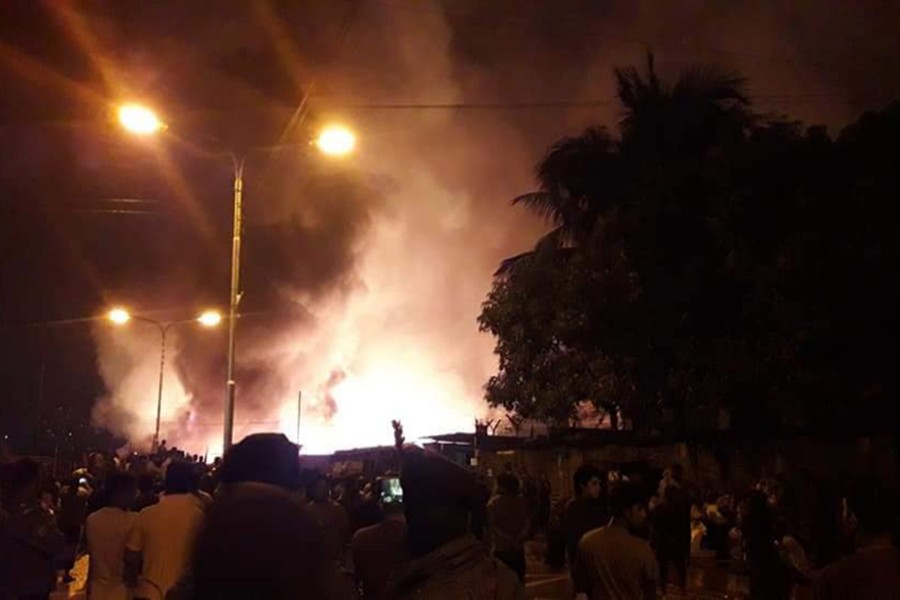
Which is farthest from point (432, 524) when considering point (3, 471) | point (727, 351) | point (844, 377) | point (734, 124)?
point (734, 124)

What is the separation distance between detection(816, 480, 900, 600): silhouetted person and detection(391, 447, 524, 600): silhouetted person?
204cm

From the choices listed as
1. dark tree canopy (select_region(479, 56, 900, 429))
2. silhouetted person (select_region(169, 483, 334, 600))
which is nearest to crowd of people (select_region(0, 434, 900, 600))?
silhouetted person (select_region(169, 483, 334, 600))

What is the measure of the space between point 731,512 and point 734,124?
1024cm

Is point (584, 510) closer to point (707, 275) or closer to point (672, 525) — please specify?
point (672, 525)

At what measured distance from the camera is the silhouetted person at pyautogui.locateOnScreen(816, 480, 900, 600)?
12.9 ft

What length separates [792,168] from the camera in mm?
18625

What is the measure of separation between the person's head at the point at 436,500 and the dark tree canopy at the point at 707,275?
594 inches

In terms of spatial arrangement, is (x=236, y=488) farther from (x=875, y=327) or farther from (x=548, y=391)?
(x=548, y=391)

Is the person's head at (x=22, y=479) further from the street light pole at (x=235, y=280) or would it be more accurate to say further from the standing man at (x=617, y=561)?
the street light pole at (x=235, y=280)

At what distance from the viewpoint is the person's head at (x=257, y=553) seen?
2.28 m

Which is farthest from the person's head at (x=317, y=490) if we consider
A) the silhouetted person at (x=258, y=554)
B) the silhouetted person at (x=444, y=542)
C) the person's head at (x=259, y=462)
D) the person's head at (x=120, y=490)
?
the silhouetted person at (x=258, y=554)

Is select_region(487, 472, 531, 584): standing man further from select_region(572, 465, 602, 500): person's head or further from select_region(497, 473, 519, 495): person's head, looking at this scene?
select_region(572, 465, 602, 500): person's head

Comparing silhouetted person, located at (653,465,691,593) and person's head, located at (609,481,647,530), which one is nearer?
person's head, located at (609,481,647,530)

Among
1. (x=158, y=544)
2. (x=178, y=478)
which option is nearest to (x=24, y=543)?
(x=158, y=544)
